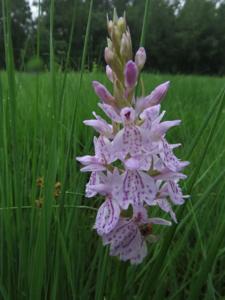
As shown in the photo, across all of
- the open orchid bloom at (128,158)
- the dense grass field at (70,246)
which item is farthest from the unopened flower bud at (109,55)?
the dense grass field at (70,246)

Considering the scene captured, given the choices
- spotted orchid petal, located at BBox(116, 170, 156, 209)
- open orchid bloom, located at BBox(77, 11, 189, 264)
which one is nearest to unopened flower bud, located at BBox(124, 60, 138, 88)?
open orchid bloom, located at BBox(77, 11, 189, 264)

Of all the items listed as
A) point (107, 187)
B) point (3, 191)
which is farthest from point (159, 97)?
point (3, 191)

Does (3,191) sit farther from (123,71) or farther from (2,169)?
(123,71)

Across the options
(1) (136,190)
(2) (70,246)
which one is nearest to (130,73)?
(1) (136,190)

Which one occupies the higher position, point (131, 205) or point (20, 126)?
point (131, 205)

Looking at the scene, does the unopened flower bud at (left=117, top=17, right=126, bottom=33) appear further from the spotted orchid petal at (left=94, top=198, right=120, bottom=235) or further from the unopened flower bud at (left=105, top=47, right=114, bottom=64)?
the spotted orchid petal at (left=94, top=198, right=120, bottom=235)

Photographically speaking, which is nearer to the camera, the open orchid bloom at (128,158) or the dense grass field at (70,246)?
the open orchid bloom at (128,158)

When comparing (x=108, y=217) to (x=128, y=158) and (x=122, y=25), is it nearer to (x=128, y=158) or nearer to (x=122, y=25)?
(x=128, y=158)

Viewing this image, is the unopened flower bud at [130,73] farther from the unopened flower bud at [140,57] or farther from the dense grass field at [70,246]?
the dense grass field at [70,246]
